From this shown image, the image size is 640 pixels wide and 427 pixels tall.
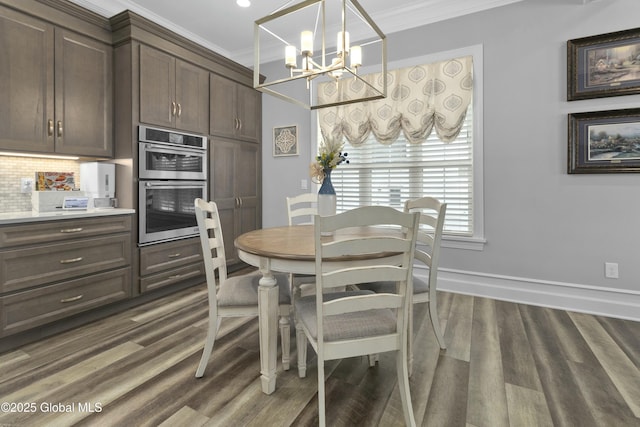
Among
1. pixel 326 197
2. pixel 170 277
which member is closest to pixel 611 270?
pixel 326 197

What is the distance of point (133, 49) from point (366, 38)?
2363 mm

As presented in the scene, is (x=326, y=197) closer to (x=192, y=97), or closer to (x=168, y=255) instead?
(x=168, y=255)

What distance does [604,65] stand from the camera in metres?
2.70

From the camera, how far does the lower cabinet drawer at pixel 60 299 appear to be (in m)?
2.17

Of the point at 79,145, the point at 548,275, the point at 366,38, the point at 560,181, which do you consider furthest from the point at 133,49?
the point at 548,275

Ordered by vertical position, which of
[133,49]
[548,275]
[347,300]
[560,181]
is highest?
[133,49]

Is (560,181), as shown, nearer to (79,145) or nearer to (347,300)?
(347,300)

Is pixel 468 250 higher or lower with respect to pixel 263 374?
higher

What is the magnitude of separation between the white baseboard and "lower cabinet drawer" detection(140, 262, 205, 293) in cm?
257

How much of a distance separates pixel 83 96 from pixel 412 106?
302 centimetres

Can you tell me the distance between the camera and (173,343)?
2.26 metres

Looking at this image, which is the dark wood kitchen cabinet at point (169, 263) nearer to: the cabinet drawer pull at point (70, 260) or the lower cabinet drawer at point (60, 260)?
the lower cabinet drawer at point (60, 260)

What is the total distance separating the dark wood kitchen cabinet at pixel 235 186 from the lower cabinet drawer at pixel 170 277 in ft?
1.58

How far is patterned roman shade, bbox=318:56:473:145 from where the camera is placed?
3.19 m
